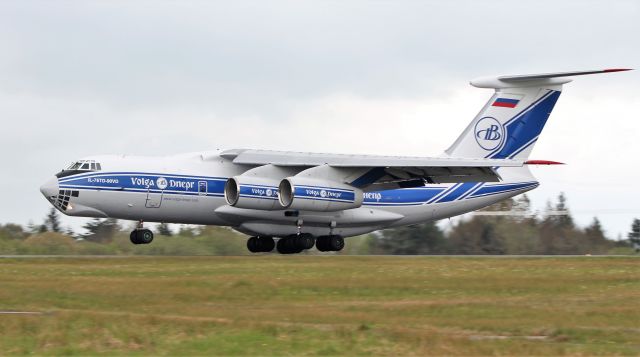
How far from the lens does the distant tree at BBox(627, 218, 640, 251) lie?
30609 mm

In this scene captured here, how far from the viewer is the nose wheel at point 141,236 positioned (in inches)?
913

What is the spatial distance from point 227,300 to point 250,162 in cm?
875

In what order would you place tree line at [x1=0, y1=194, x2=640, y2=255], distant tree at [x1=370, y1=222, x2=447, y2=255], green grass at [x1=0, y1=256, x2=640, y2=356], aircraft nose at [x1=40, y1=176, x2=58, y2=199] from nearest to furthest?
green grass at [x1=0, y1=256, x2=640, y2=356]
aircraft nose at [x1=40, y1=176, x2=58, y2=199]
tree line at [x1=0, y1=194, x2=640, y2=255]
distant tree at [x1=370, y1=222, x2=447, y2=255]

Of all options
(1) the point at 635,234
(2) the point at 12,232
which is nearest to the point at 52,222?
(2) the point at 12,232

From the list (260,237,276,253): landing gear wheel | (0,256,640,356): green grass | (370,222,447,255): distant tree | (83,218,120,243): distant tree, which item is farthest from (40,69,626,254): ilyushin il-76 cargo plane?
(83,218,120,243): distant tree

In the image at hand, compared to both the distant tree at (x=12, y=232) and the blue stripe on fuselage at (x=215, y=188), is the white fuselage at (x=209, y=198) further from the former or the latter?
the distant tree at (x=12, y=232)

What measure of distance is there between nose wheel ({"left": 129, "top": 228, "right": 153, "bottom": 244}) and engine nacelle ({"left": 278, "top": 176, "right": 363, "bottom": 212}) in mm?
3099

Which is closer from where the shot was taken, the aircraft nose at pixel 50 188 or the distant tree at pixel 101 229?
the aircraft nose at pixel 50 188

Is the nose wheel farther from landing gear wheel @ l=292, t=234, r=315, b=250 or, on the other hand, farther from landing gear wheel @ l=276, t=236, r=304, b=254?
landing gear wheel @ l=292, t=234, r=315, b=250

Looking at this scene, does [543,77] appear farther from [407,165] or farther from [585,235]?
[585,235]

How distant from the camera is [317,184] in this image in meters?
22.7

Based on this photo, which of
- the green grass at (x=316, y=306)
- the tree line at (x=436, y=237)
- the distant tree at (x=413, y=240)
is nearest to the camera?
the green grass at (x=316, y=306)

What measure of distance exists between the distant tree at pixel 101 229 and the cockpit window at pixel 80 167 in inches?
234

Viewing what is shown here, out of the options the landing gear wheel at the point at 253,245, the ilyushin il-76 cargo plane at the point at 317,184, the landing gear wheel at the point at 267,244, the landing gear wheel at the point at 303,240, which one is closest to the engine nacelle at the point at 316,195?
the ilyushin il-76 cargo plane at the point at 317,184
